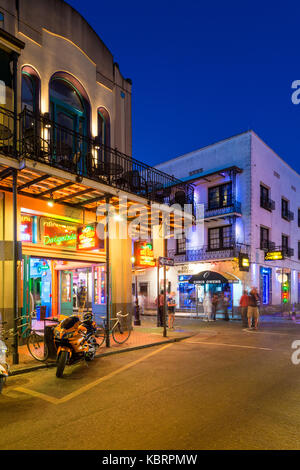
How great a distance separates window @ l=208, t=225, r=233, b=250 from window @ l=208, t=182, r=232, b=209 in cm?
178

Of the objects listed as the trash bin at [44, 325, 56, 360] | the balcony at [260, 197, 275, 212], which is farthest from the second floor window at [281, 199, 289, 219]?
the trash bin at [44, 325, 56, 360]

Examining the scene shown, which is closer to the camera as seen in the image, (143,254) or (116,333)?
(116,333)

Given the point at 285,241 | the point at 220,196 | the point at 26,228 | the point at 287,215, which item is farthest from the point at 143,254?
the point at 287,215

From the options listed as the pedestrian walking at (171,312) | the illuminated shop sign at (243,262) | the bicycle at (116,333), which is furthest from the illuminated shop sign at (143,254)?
the illuminated shop sign at (243,262)

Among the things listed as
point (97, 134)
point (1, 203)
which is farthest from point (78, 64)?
point (1, 203)

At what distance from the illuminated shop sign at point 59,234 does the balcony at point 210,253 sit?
50.7 feet

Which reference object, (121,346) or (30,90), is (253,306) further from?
(30,90)

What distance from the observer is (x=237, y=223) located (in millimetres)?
26469

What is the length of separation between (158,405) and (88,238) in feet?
23.4

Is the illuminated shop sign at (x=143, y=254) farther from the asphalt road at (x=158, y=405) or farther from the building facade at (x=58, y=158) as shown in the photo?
the asphalt road at (x=158, y=405)

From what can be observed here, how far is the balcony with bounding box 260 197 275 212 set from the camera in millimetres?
27766

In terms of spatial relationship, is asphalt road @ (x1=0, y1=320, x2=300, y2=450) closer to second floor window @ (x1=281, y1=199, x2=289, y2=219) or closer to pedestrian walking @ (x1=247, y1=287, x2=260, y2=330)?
pedestrian walking @ (x1=247, y1=287, x2=260, y2=330)

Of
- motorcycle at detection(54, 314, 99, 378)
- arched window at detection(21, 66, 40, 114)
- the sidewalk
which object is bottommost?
the sidewalk

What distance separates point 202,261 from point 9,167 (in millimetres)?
20748
